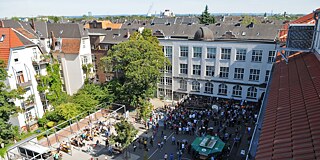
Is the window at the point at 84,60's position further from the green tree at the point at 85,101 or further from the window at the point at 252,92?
the window at the point at 252,92

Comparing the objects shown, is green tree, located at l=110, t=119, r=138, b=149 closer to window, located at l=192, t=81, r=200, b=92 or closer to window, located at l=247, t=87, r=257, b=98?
window, located at l=192, t=81, r=200, b=92

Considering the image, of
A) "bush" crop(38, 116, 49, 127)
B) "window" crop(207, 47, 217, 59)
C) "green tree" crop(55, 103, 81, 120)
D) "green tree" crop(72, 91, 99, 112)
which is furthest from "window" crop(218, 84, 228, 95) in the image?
"bush" crop(38, 116, 49, 127)

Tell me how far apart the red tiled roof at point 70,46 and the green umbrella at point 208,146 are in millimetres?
27786

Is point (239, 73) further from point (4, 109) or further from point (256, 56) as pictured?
point (4, 109)

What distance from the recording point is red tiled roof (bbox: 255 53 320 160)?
5.09 m

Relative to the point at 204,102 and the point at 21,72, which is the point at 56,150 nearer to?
the point at 21,72

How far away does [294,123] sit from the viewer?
6316 mm

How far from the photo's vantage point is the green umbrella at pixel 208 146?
70.6 ft

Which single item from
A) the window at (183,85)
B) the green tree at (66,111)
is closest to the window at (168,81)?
the window at (183,85)

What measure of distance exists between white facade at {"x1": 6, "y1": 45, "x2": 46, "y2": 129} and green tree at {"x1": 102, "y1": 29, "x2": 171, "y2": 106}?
9.97 metres

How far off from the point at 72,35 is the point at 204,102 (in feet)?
89.2

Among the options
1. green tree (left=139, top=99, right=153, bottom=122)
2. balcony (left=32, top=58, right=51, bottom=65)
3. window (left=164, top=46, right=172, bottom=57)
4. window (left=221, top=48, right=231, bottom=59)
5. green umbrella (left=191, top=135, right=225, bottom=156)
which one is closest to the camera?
green umbrella (left=191, top=135, right=225, bottom=156)

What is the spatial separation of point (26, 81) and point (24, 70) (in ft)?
4.91

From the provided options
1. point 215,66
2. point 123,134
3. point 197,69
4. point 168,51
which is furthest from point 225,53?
point 123,134
